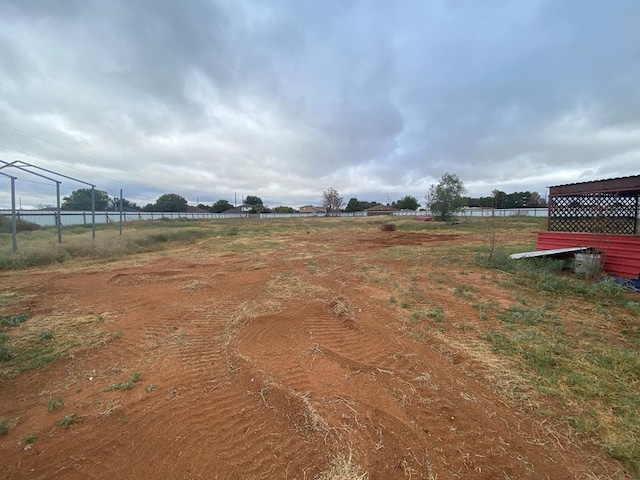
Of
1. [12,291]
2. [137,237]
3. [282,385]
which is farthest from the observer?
[137,237]

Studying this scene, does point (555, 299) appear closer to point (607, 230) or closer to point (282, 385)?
point (607, 230)

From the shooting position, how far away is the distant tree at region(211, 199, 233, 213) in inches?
3487

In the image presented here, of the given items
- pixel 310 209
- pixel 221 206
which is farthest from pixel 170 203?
pixel 310 209

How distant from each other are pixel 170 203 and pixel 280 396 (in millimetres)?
87426

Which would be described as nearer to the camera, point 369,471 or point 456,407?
point 369,471

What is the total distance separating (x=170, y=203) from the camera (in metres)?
78.2

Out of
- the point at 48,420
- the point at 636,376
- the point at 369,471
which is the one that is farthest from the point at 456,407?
the point at 48,420

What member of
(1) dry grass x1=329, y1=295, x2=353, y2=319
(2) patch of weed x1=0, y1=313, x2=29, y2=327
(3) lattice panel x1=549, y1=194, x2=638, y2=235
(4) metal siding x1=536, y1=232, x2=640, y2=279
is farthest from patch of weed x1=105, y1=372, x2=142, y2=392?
(3) lattice panel x1=549, y1=194, x2=638, y2=235

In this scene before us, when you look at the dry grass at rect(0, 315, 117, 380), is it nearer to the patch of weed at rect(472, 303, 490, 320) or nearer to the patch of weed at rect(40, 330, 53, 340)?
the patch of weed at rect(40, 330, 53, 340)

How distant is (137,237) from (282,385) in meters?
14.9

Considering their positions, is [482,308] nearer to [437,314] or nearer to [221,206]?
[437,314]

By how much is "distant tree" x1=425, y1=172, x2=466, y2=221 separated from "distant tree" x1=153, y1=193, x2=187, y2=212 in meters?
68.5

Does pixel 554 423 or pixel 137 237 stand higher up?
pixel 137 237

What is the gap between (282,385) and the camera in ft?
9.38
